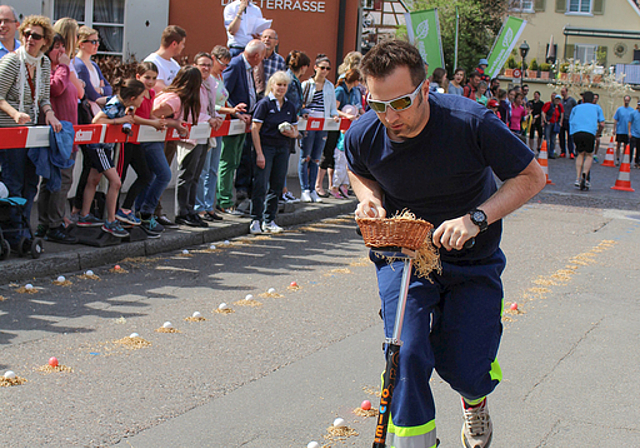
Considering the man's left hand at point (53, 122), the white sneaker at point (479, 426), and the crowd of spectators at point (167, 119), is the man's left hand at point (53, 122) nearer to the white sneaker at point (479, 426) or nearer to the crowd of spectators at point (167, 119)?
the crowd of spectators at point (167, 119)

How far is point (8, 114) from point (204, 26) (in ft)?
35.8

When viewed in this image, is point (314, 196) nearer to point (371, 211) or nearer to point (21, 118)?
point (21, 118)

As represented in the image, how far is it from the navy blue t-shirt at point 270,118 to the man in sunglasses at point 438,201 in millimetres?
5839

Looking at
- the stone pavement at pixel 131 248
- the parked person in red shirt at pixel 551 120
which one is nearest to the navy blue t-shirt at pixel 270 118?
the stone pavement at pixel 131 248

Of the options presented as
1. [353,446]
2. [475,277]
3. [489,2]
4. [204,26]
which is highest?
[489,2]

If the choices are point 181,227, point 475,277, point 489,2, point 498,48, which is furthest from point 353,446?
point 489,2

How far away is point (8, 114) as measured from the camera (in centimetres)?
700

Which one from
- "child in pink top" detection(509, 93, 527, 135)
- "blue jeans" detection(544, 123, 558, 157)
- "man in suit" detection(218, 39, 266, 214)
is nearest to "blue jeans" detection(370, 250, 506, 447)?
"man in suit" detection(218, 39, 266, 214)

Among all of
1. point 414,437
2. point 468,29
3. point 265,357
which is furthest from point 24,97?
point 468,29

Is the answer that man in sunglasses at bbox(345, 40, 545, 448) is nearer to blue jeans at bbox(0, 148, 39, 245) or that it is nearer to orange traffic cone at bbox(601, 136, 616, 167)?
blue jeans at bbox(0, 148, 39, 245)

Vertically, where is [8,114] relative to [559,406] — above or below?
above

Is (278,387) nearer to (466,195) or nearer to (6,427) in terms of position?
(6,427)

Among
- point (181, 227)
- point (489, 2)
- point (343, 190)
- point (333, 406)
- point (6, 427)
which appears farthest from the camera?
point (489, 2)

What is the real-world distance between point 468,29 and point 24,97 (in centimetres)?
3762
